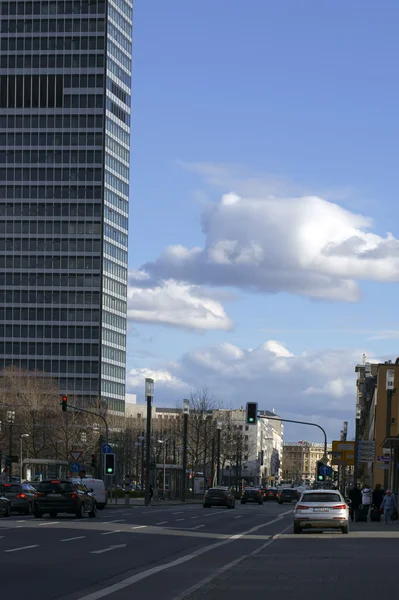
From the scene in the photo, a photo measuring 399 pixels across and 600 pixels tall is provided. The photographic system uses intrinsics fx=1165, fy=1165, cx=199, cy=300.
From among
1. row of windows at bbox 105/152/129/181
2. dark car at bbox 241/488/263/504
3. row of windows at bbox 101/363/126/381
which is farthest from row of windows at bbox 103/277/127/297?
dark car at bbox 241/488/263/504

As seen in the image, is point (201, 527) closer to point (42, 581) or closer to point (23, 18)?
point (42, 581)

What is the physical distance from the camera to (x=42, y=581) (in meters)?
16.9

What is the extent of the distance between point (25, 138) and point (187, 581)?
163322mm

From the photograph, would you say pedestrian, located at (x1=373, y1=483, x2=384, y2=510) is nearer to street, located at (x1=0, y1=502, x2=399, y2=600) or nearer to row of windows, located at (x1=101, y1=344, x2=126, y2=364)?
street, located at (x1=0, y1=502, x2=399, y2=600)

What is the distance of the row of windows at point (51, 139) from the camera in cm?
17438

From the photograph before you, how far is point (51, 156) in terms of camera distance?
6914 inches

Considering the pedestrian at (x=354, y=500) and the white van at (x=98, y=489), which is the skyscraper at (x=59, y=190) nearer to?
the white van at (x=98, y=489)

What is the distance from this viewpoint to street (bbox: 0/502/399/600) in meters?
16.1

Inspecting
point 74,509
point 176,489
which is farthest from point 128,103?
point 74,509

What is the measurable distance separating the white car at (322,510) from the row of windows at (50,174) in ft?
464

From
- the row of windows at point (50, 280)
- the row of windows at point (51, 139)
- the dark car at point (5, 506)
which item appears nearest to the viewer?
the dark car at point (5, 506)

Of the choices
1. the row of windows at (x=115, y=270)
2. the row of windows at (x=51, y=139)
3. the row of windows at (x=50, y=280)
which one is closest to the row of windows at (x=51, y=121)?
the row of windows at (x=51, y=139)

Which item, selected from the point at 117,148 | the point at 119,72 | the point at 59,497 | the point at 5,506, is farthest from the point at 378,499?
the point at 119,72

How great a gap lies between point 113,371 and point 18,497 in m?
133
